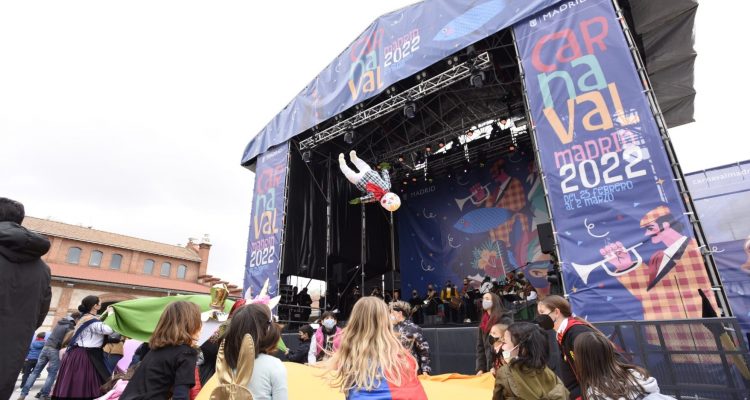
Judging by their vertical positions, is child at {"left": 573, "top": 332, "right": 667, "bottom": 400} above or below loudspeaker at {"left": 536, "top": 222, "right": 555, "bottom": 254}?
below

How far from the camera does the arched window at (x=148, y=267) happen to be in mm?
28859

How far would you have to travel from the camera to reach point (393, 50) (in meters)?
9.16

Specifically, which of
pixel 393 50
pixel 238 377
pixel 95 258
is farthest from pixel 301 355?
pixel 95 258

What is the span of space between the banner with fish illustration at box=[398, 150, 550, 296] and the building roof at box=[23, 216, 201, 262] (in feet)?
79.4

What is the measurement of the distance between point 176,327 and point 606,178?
5.67 meters

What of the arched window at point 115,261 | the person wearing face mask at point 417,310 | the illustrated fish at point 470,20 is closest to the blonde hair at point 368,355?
the illustrated fish at point 470,20

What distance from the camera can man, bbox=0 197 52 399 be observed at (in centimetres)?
210

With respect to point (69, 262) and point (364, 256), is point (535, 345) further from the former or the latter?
point (69, 262)

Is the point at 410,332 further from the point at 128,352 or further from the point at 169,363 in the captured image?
the point at 128,352

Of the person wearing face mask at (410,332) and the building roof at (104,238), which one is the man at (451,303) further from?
the building roof at (104,238)

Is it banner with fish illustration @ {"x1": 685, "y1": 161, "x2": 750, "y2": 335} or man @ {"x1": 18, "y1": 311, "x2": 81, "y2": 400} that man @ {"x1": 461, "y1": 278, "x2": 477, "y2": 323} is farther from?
man @ {"x1": 18, "y1": 311, "x2": 81, "y2": 400}

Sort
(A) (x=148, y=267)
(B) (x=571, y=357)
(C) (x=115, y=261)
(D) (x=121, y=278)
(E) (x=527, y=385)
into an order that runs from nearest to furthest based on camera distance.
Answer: (E) (x=527, y=385), (B) (x=571, y=357), (D) (x=121, y=278), (C) (x=115, y=261), (A) (x=148, y=267)

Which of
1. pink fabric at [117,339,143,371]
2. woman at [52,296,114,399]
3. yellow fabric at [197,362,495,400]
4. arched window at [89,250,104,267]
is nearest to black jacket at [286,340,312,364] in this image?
yellow fabric at [197,362,495,400]

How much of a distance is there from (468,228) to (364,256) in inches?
154
